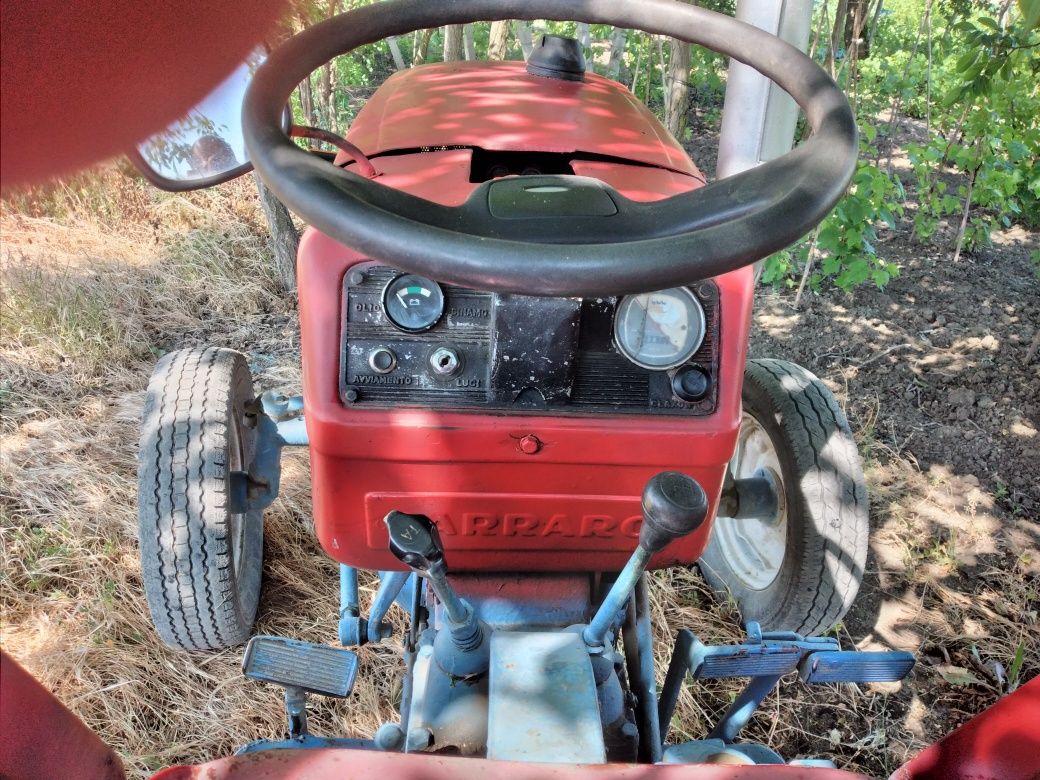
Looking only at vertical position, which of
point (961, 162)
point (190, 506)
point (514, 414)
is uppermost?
point (961, 162)

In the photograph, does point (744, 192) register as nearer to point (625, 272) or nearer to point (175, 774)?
point (625, 272)

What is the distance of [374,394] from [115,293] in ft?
8.48

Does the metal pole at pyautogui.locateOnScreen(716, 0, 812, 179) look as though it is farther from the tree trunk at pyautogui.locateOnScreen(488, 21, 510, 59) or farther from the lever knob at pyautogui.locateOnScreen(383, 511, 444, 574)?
the tree trunk at pyautogui.locateOnScreen(488, 21, 510, 59)

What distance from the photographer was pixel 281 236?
3279 mm

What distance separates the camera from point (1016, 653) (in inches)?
74.7

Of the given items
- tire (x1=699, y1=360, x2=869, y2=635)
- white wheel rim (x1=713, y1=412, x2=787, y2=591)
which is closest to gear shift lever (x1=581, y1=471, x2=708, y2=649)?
tire (x1=699, y1=360, x2=869, y2=635)

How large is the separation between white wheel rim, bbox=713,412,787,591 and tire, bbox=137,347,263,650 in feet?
3.89

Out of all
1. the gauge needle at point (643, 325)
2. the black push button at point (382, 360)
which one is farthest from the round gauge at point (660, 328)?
the black push button at point (382, 360)

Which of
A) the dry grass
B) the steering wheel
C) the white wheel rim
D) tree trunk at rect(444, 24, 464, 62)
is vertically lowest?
the dry grass

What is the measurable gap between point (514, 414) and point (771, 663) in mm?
530

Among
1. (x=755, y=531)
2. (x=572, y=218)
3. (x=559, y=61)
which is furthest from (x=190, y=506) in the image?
(x=755, y=531)

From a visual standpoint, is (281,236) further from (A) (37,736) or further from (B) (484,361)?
(A) (37,736)

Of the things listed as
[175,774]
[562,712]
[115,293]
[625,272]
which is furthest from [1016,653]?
[115,293]

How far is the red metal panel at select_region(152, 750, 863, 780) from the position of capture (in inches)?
25.5
